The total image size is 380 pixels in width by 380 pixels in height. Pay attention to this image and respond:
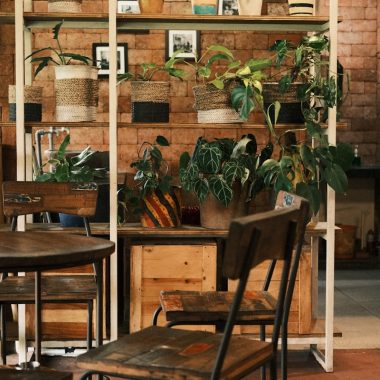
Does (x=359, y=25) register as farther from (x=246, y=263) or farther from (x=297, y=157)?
(x=246, y=263)

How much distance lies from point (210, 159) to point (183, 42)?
2.33 metres

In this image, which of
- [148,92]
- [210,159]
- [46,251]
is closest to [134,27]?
[148,92]

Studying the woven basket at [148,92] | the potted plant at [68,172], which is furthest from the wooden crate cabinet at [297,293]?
the woven basket at [148,92]

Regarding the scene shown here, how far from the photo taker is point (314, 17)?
156 inches


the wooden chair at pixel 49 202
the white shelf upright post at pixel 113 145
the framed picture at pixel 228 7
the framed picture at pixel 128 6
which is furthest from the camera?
the framed picture at pixel 128 6

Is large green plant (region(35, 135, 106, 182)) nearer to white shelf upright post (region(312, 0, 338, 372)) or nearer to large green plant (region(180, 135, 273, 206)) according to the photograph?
large green plant (region(180, 135, 273, 206))

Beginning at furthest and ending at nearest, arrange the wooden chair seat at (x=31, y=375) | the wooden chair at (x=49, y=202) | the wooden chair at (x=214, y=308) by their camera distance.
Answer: the wooden chair at (x=49, y=202) → the wooden chair at (x=214, y=308) → the wooden chair seat at (x=31, y=375)

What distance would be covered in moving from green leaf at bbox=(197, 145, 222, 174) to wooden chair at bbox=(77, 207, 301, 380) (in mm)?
1630

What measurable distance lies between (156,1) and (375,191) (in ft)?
13.4

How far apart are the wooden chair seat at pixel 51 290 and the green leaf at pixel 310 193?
1040 mm

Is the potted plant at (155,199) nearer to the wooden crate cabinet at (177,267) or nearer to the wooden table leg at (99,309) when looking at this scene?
the wooden crate cabinet at (177,267)

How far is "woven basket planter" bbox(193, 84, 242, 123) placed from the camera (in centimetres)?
395

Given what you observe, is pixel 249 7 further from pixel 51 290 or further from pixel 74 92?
pixel 51 290

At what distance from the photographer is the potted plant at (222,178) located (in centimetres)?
395
